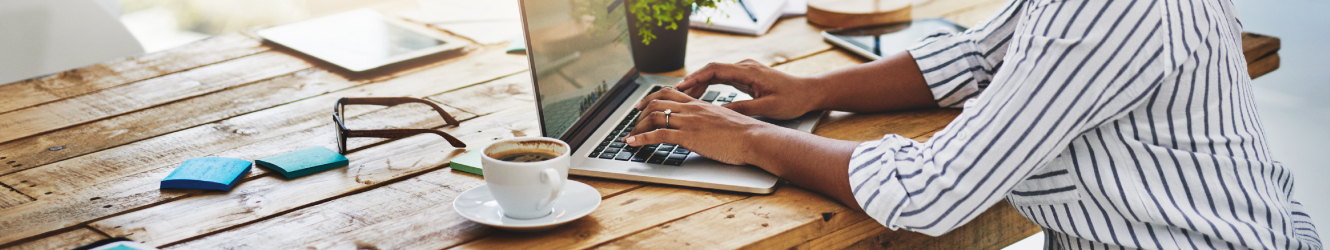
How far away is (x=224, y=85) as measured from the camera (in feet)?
4.10

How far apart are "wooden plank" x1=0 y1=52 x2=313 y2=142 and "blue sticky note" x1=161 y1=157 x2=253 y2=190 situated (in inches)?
13.4

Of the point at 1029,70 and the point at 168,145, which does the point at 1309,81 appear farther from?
the point at 168,145

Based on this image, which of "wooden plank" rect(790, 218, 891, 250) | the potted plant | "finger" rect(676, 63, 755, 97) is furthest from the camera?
the potted plant

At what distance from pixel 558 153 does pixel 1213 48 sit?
0.52m

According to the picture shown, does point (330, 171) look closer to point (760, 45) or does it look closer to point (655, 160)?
point (655, 160)

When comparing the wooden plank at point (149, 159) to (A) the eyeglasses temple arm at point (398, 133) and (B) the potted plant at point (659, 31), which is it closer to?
(A) the eyeglasses temple arm at point (398, 133)

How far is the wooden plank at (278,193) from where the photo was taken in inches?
28.5

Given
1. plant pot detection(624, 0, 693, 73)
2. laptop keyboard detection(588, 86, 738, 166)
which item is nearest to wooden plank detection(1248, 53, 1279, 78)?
plant pot detection(624, 0, 693, 73)

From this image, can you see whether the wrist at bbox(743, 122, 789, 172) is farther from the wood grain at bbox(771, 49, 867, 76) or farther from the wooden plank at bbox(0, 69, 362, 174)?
the wooden plank at bbox(0, 69, 362, 174)

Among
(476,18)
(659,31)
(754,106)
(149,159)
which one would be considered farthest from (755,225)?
(476,18)

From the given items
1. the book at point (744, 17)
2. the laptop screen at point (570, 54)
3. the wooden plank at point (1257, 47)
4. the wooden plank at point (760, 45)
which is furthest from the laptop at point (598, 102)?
the wooden plank at point (1257, 47)

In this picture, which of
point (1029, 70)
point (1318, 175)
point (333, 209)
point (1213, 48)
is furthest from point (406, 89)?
point (1318, 175)

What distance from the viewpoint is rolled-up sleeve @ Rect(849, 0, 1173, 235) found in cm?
60

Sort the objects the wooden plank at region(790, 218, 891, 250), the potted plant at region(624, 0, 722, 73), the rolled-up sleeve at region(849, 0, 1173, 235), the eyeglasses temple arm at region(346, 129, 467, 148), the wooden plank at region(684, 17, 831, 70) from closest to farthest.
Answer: the rolled-up sleeve at region(849, 0, 1173, 235)
the wooden plank at region(790, 218, 891, 250)
the eyeglasses temple arm at region(346, 129, 467, 148)
the potted plant at region(624, 0, 722, 73)
the wooden plank at region(684, 17, 831, 70)
